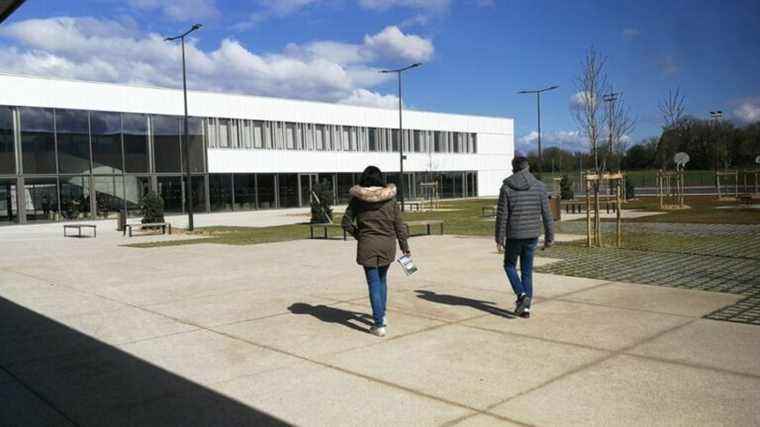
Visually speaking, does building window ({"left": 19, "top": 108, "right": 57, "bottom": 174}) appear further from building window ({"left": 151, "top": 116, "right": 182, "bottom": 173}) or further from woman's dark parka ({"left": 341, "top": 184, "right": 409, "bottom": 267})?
woman's dark parka ({"left": 341, "top": 184, "right": 409, "bottom": 267})

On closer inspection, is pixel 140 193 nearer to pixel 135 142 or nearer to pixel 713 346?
pixel 135 142

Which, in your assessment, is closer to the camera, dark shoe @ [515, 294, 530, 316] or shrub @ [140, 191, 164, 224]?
dark shoe @ [515, 294, 530, 316]

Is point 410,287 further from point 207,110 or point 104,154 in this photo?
point 207,110

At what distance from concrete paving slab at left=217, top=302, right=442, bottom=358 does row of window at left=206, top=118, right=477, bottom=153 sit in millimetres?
35784

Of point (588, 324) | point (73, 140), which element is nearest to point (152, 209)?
point (73, 140)

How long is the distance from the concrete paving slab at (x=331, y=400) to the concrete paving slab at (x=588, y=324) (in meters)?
2.20

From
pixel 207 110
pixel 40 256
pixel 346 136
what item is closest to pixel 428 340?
pixel 40 256

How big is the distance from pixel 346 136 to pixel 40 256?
3578 centimetres

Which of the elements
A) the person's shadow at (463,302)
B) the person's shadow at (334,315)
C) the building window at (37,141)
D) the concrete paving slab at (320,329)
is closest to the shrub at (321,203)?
the building window at (37,141)

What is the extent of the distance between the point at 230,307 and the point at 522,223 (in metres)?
3.96

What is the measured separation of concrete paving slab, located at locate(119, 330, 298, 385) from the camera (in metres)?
5.67

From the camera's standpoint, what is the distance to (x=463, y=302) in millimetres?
8516

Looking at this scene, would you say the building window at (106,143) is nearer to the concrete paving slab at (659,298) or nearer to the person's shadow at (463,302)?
the person's shadow at (463,302)

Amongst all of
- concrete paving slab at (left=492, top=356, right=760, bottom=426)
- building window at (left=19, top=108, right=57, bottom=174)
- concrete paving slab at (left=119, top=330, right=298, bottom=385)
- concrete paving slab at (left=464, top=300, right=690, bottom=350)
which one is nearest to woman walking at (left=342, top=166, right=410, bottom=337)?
concrete paving slab at (left=464, top=300, right=690, bottom=350)
